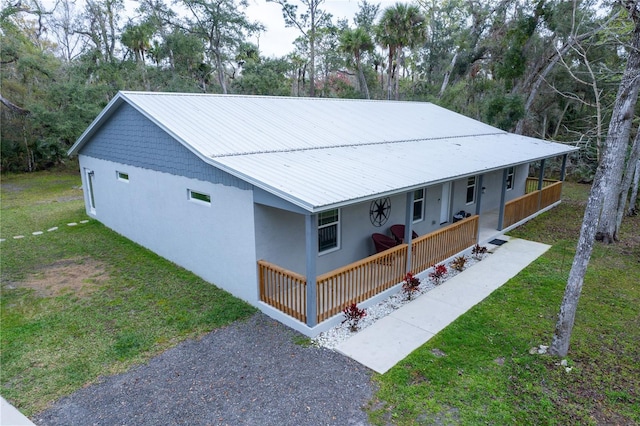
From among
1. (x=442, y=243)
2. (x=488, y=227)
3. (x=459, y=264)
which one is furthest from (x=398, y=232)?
(x=488, y=227)

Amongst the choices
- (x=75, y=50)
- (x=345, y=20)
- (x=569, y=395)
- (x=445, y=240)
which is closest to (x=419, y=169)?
(x=445, y=240)

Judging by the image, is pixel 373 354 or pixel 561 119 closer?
pixel 373 354

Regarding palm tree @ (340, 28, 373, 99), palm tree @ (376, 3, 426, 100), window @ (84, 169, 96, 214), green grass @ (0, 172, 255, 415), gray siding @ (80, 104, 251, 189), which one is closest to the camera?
green grass @ (0, 172, 255, 415)

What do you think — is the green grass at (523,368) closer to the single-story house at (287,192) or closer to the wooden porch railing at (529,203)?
the single-story house at (287,192)

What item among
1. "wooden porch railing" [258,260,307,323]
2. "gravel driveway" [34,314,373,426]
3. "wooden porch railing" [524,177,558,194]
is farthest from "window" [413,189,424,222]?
"wooden porch railing" [524,177,558,194]

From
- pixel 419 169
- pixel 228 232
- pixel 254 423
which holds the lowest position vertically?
pixel 254 423

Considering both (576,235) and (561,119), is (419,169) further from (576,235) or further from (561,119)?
(561,119)

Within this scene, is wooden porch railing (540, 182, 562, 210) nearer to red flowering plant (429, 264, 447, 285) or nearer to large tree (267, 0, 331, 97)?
red flowering plant (429, 264, 447, 285)
